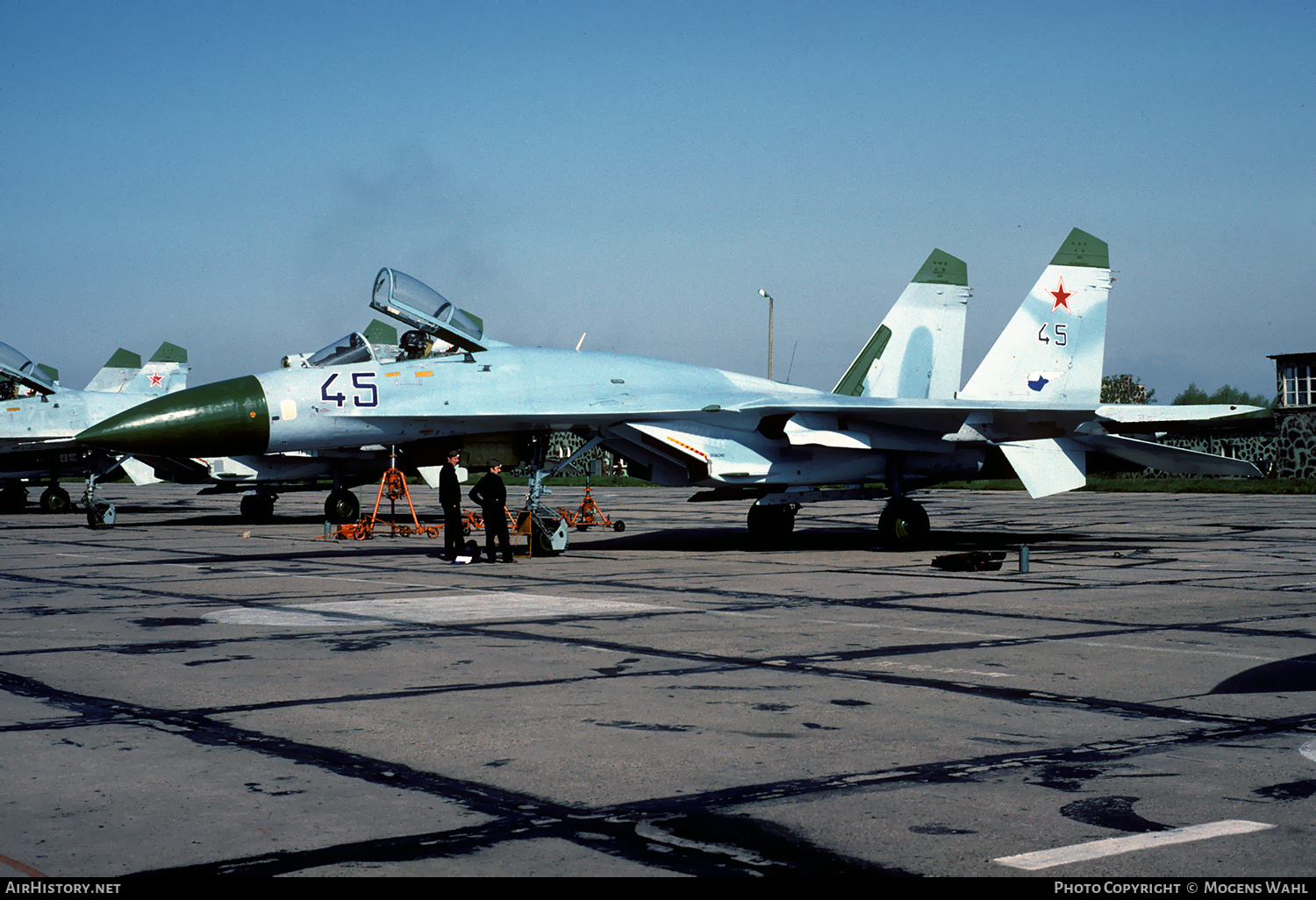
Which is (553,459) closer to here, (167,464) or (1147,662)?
(1147,662)

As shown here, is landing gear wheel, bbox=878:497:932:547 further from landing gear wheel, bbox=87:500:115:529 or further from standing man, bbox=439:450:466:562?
landing gear wheel, bbox=87:500:115:529

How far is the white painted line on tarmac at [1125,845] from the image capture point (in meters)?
3.77

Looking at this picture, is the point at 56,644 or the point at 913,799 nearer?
the point at 913,799

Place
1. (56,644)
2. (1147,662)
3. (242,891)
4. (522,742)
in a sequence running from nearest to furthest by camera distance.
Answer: (242,891) → (522,742) → (1147,662) → (56,644)

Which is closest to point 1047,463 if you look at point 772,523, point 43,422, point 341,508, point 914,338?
point 914,338

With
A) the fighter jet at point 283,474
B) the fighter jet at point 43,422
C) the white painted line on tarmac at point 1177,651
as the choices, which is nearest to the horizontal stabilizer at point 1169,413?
the white painted line on tarmac at point 1177,651

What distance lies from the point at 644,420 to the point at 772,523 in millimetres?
3482

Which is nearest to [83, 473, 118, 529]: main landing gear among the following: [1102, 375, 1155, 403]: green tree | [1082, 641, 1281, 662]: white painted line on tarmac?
[1082, 641, 1281, 662]: white painted line on tarmac

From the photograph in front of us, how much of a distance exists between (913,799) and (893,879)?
0.92 m

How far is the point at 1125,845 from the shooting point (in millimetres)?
3918

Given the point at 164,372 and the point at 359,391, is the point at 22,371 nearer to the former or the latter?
the point at 164,372

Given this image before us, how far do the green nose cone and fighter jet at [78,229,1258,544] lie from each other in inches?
0.7

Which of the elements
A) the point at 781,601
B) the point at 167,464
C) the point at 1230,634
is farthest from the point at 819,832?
the point at 167,464

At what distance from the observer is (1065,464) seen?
56.9 ft
